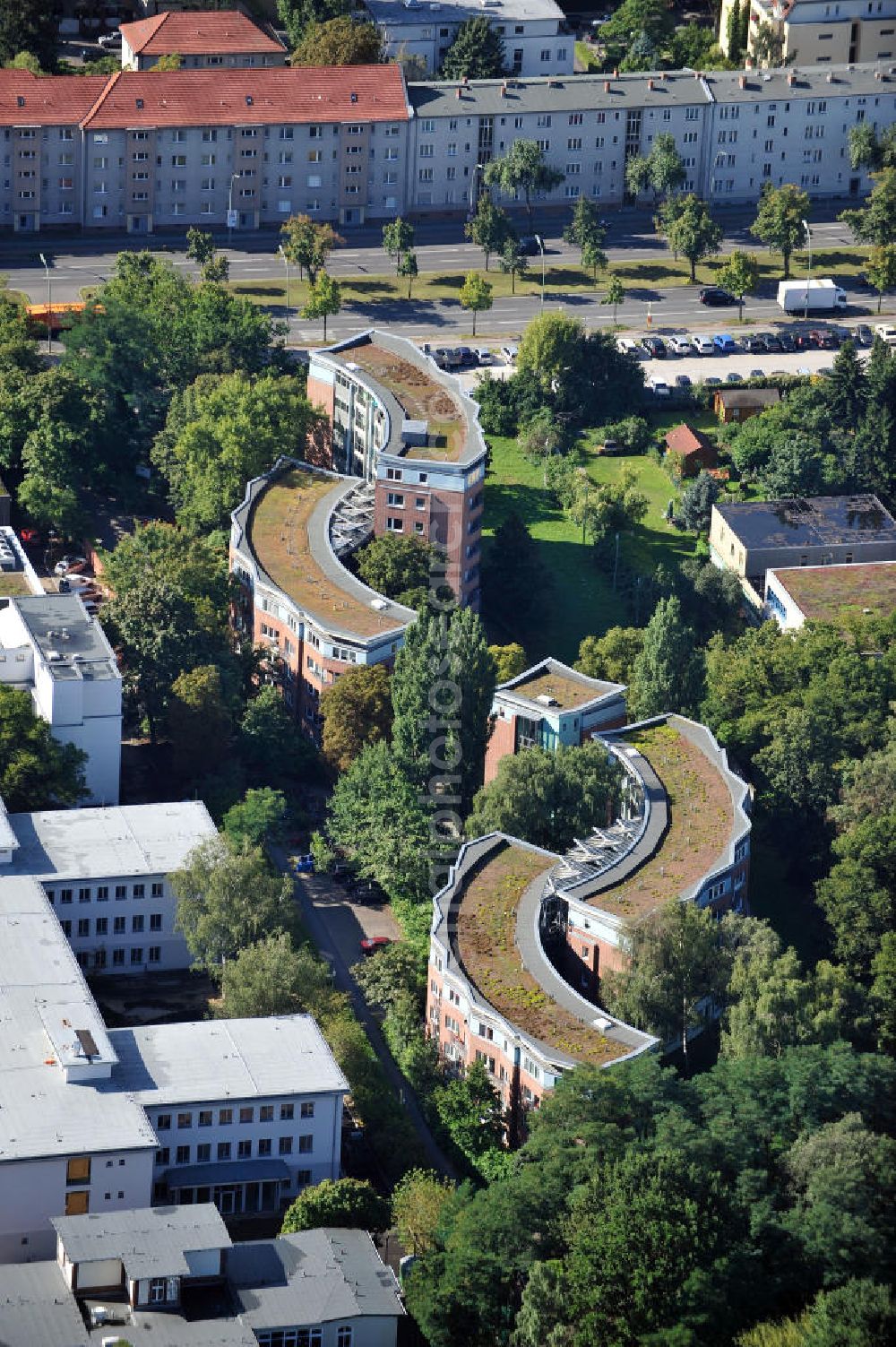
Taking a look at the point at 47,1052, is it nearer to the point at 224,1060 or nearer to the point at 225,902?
the point at 224,1060

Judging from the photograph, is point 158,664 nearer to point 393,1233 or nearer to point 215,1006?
point 215,1006

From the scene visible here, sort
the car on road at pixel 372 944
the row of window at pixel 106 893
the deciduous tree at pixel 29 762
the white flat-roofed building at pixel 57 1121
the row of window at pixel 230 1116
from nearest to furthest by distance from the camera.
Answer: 1. the white flat-roofed building at pixel 57 1121
2. the row of window at pixel 230 1116
3. the row of window at pixel 106 893
4. the deciduous tree at pixel 29 762
5. the car on road at pixel 372 944

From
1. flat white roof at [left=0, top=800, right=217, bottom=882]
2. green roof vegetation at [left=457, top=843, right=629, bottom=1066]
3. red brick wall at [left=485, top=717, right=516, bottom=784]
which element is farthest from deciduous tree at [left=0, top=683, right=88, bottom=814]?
green roof vegetation at [left=457, top=843, right=629, bottom=1066]

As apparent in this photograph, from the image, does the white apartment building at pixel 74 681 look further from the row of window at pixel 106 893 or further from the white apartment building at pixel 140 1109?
the white apartment building at pixel 140 1109

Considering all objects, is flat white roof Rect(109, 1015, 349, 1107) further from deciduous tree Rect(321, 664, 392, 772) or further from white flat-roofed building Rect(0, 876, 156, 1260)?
deciduous tree Rect(321, 664, 392, 772)

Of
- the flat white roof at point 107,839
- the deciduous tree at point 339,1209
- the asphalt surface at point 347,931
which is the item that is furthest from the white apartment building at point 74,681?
the deciduous tree at point 339,1209
